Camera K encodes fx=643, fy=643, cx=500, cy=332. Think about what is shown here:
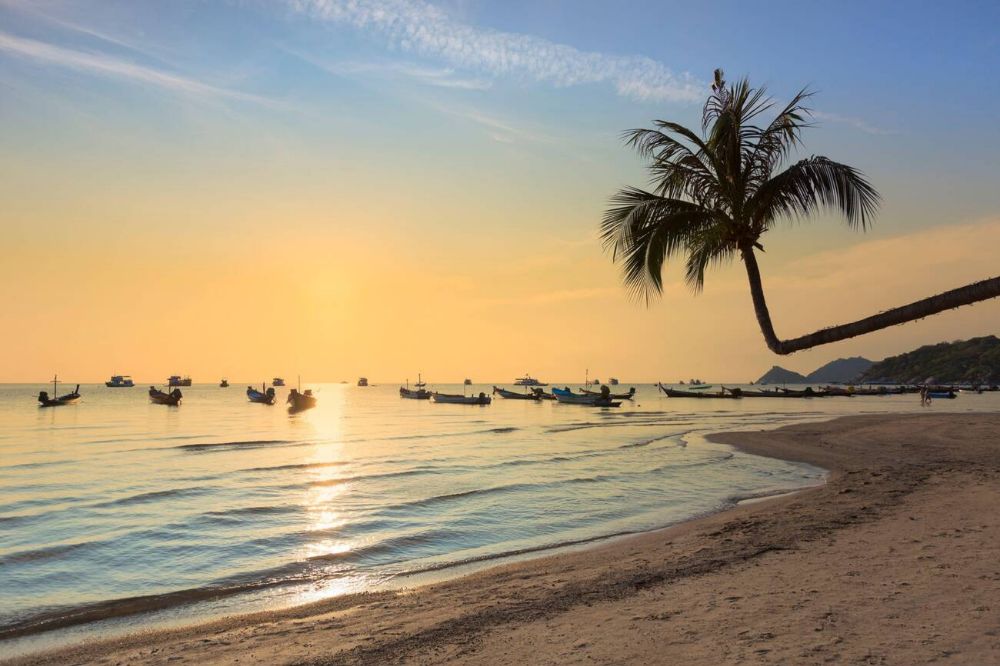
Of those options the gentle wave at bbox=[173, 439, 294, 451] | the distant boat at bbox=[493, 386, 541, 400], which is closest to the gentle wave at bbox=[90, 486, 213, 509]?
the gentle wave at bbox=[173, 439, 294, 451]

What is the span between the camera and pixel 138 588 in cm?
1024

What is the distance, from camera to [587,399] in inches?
3787

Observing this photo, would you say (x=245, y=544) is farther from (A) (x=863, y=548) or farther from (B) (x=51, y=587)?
(A) (x=863, y=548)

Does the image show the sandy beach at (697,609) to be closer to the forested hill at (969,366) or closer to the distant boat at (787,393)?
the distant boat at (787,393)

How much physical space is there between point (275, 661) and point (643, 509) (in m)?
11.8

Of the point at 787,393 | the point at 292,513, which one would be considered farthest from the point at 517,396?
the point at 292,513

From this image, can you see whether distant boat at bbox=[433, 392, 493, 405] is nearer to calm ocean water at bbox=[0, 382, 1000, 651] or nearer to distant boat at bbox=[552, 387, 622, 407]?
distant boat at bbox=[552, 387, 622, 407]

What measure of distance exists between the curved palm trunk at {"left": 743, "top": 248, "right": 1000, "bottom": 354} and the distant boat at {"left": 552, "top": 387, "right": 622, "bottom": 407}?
282ft

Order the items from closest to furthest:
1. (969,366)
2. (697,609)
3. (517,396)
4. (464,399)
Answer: (697,609) → (464,399) → (517,396) → (969,366)

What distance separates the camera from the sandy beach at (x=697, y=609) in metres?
5.50

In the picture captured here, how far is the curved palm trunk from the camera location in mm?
4086

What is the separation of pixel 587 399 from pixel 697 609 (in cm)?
9035

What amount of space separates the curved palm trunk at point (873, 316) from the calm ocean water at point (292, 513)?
6976 millimetres

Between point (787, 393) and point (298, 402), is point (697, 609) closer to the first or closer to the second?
point (298, 402)
